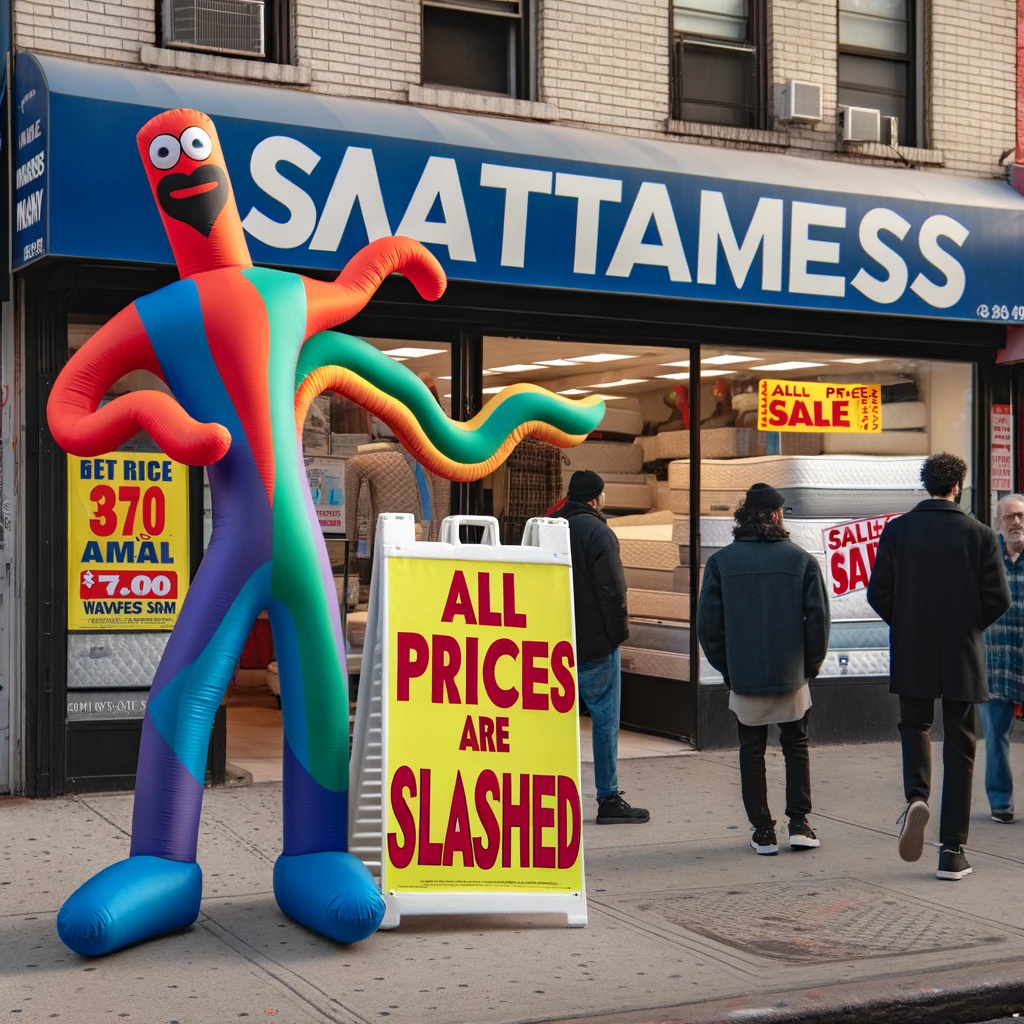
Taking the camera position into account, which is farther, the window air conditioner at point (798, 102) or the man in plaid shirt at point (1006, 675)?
the window air conditioner at point (798, 102)

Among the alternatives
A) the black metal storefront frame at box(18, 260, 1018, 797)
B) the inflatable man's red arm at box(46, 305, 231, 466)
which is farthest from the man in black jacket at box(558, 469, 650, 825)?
the inflatable man's red arm at box(46, 305, 231, 466)

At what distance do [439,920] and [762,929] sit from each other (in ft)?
4.10

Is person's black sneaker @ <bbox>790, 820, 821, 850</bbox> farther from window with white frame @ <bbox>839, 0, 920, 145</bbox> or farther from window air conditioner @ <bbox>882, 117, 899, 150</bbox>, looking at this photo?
window with white frame @ <bbox>839, 0, 920, 145</bbox>

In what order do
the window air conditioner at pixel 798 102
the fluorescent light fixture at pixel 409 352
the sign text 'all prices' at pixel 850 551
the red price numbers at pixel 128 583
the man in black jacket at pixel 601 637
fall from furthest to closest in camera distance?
the sign text 'all prices' at pixel 850 551 → the window air conditioner at pixel 798 102 → the fluorescent light fixture at pixel 409 352 → the red price numbers at pixel 128 583 → the man in black jacket at pixel 601 637

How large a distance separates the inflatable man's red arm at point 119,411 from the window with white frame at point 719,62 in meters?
5.48

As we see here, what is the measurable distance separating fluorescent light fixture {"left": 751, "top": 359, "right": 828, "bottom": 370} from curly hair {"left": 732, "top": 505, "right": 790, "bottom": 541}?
3165 millimetres

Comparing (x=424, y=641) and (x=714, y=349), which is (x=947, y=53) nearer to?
(x=714, y=349)

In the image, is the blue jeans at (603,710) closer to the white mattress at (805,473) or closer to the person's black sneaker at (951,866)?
the person's black sneaker at (951,866)

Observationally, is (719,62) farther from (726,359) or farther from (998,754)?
(998,754)

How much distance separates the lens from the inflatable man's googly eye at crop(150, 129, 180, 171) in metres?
5.54

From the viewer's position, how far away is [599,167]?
8.77 metres

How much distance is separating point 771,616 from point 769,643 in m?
0.13

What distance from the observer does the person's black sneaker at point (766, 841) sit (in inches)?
274

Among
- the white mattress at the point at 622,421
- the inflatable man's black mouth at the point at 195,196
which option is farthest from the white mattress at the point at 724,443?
the inflatable man's black mouth at the point at 195,196
